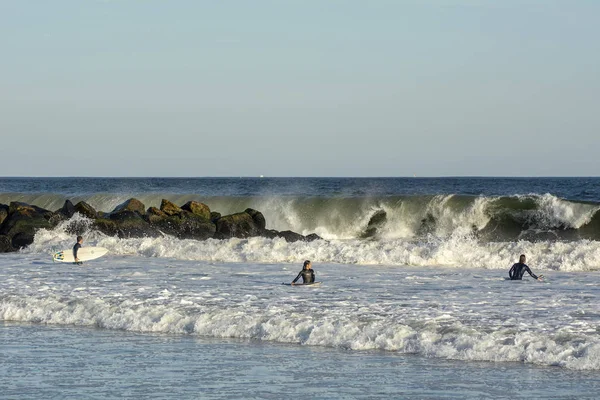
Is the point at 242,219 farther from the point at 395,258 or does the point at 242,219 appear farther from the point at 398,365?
the point at 398,365

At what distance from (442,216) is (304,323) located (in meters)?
27.7

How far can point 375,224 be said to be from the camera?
142 ft

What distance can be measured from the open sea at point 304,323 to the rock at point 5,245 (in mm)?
2033

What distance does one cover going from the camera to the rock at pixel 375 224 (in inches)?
1670

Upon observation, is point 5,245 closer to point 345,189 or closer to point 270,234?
point 270,234

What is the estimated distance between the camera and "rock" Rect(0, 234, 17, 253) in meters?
34.2

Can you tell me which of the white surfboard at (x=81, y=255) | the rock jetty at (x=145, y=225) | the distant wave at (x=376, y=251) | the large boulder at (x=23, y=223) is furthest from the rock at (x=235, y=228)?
the large boulder at (x=23, y=223)

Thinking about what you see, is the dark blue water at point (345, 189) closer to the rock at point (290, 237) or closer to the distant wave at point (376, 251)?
the rock at point (290, 237)

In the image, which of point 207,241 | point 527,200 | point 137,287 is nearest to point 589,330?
point 137,287

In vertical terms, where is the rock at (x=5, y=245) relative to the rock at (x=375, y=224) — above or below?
below

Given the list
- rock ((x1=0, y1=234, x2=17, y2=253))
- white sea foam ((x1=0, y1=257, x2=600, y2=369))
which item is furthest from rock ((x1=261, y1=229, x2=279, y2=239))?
white sea foam ((x1=0, y1=257, x2=600, y2=369))

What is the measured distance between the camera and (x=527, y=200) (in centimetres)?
4153

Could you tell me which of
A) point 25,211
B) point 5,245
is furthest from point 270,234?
point 25,211

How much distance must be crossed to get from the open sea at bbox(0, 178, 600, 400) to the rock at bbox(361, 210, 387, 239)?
10.9 m
